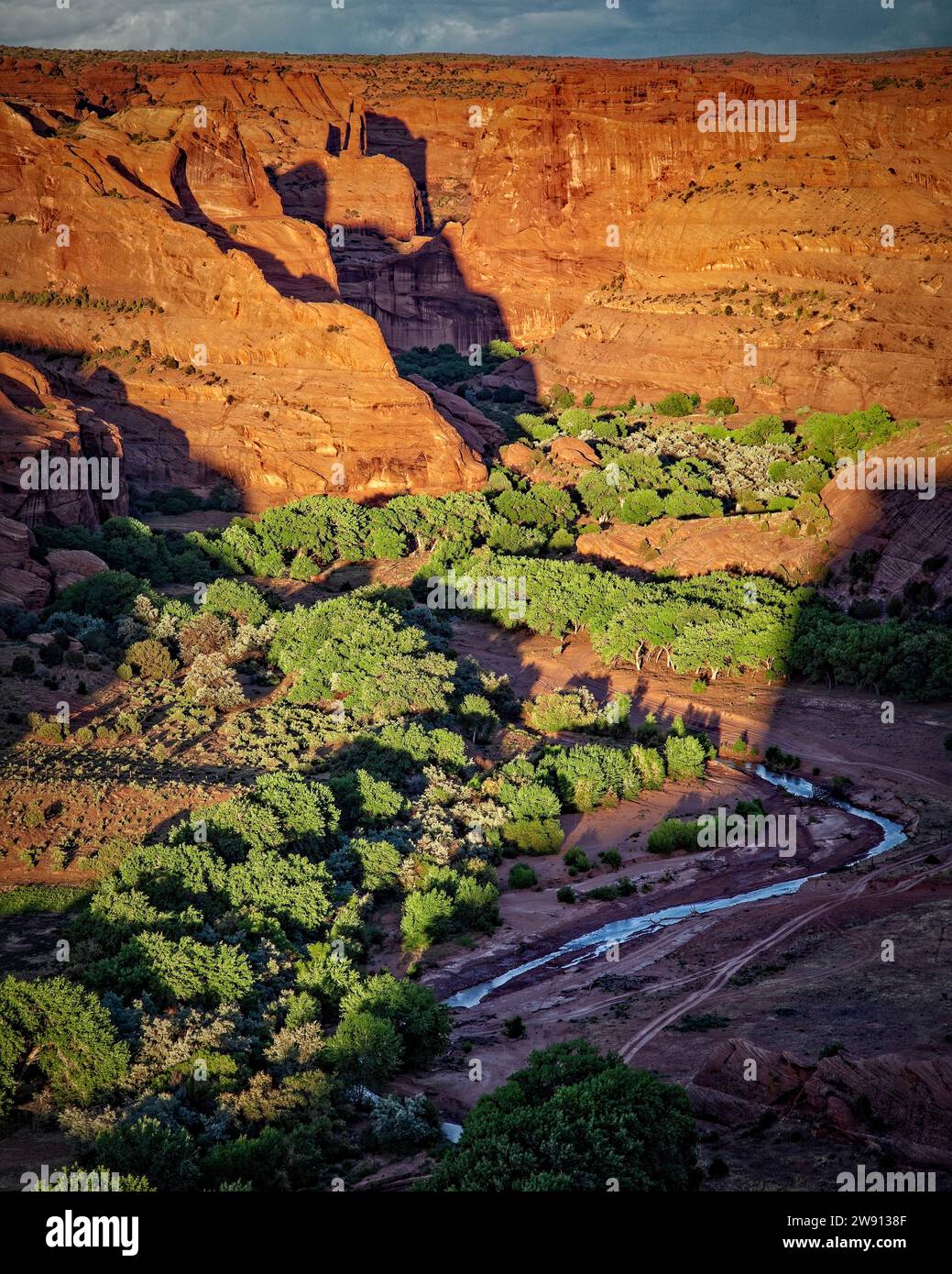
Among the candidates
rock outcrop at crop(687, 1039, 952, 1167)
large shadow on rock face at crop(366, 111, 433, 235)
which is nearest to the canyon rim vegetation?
rock outcrop at crop(687, 1039, 952, 1167)

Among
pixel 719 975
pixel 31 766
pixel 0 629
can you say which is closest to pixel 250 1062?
pixel 719 975

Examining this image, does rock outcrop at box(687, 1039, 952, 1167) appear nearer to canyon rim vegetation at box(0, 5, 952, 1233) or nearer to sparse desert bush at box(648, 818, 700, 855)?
canyon rim vegetation at box(0, 5, 952, 1233)

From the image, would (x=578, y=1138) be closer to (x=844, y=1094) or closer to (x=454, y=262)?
Result: (x=844, y=1094)

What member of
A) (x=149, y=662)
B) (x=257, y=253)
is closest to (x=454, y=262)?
(x=257, y=253)

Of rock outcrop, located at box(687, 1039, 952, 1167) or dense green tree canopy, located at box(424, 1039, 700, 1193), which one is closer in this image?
dense green tree canopy, located at box(424, 1039, 700, 1193)

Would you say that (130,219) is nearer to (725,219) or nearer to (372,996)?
(725,219)

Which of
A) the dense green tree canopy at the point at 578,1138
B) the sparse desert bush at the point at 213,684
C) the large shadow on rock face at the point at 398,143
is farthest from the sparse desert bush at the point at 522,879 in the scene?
the large shadow on rock face at the point at 398,143

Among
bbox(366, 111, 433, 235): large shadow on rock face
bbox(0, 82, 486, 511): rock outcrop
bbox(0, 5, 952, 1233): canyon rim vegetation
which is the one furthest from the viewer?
bbox(366, 111, 433, 235): large shadow on rock face
